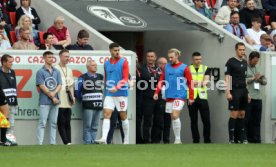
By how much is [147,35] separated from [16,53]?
5.78 meters

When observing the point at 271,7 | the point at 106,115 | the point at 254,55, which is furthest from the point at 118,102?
the point at 271,7

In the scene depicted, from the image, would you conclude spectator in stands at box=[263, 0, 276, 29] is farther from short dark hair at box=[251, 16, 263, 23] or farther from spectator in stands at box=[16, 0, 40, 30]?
spectator in stands at box=[16, 0, 40, 30]

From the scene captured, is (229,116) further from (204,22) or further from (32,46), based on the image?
(32,46)

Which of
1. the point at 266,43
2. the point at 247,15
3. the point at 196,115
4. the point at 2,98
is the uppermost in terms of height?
the point at 247,15

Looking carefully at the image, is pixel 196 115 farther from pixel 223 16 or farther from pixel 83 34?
pixel 223 16

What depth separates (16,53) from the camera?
2439cm

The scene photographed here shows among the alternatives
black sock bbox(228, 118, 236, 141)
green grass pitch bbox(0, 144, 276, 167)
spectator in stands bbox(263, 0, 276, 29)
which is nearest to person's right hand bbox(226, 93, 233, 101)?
black sock bbox(228, 118, 236, 141)

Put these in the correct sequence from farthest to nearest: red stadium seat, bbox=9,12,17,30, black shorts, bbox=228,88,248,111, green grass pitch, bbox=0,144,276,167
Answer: red stadium seat, bbox=9,12,17,30 → black shorts, bbox=228,88,248,111 → green grass pitch, bbox=0,144,276,167

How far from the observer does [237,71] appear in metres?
25.2

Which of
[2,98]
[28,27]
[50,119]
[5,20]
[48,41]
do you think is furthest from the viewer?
[5,20]

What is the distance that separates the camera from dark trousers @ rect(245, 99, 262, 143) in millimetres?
26078

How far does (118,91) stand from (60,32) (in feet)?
8.66

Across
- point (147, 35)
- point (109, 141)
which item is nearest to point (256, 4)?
point (147, 35)

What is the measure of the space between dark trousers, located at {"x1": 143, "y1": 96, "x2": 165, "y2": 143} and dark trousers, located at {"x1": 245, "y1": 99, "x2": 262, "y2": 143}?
194cm
